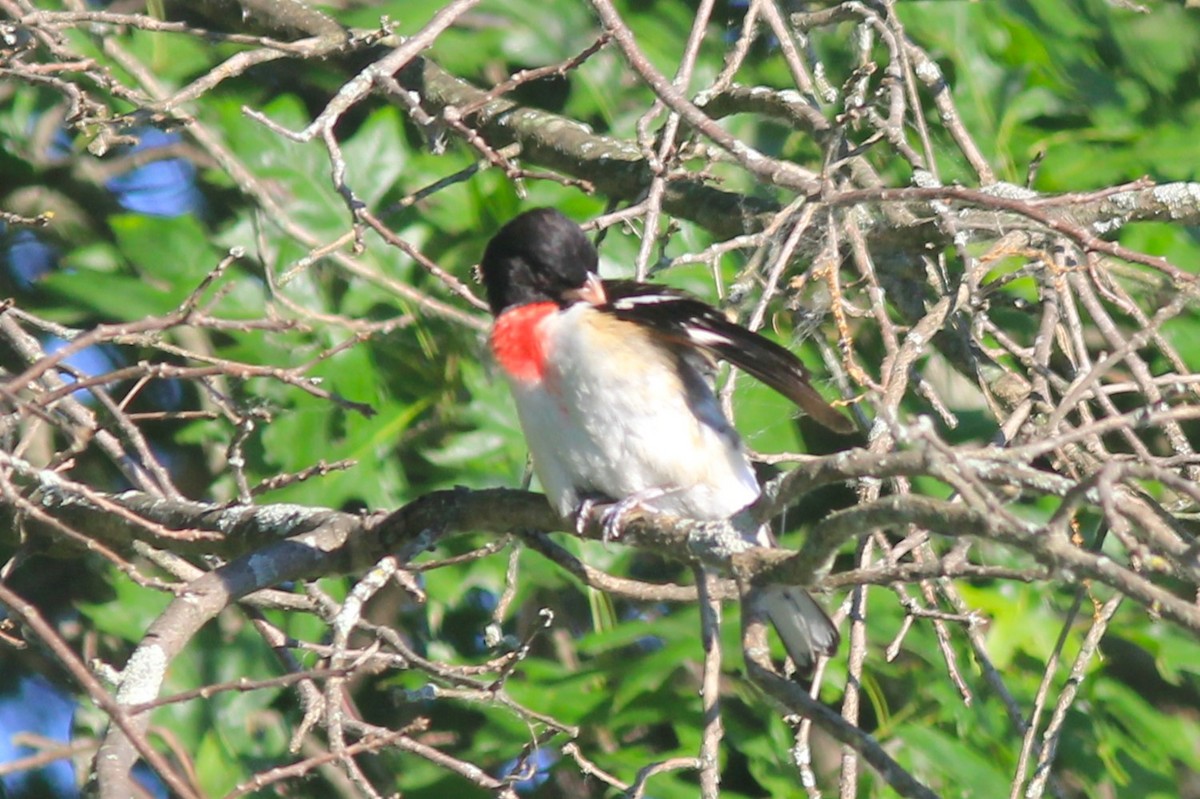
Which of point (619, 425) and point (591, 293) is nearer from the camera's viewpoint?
point (619, 425)

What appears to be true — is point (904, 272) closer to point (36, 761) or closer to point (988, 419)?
point (988, 419)

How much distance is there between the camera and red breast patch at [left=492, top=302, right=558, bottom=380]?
3.70 m

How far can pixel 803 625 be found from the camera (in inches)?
141

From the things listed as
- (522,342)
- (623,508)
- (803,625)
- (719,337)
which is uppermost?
(719,337)

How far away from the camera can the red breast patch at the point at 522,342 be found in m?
3.70

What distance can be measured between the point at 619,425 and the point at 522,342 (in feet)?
1.07

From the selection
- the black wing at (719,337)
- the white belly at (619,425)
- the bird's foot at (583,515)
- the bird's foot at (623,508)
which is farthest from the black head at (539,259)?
the bird's foot at (583,515)

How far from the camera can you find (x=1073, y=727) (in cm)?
414

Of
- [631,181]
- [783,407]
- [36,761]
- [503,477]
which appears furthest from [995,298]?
[36,761]

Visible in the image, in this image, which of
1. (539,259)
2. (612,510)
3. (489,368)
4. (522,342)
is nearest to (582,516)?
(612,510)

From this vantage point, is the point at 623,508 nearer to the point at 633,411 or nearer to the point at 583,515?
the point at 583,515

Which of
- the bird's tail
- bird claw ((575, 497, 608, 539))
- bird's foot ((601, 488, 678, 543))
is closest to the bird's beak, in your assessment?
bird's foot ((601, 488, 678, 543))

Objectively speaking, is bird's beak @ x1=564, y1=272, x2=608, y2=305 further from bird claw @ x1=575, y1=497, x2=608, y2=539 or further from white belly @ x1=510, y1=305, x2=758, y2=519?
bird claw @ x1=575, y1=497, x2=608, y2=539

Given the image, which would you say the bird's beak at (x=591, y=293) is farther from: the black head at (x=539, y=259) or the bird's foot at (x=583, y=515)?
the bird's foot at (x=583, y=515)
